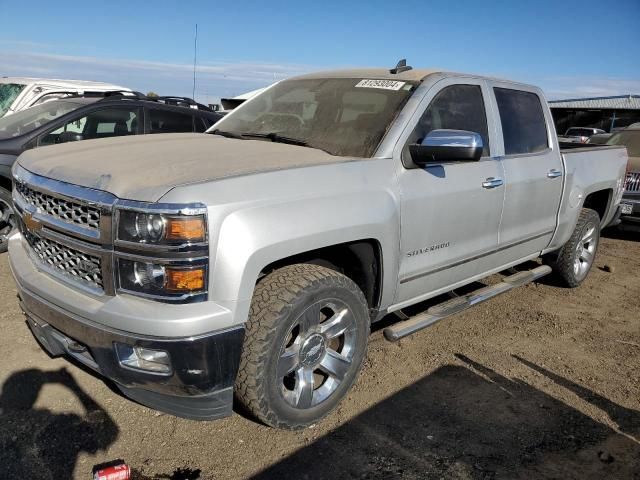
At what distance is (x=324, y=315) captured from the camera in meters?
3.06

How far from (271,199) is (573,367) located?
2642 millimetres

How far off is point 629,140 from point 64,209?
9300mm

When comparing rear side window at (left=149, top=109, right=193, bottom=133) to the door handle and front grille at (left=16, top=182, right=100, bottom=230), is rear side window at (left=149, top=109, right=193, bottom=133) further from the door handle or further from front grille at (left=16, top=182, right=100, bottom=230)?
the door handle

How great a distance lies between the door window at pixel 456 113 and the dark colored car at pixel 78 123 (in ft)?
12.4

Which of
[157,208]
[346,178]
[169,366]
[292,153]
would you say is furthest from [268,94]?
[169,366]

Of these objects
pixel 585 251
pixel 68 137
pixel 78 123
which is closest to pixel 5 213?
pixel 68 137

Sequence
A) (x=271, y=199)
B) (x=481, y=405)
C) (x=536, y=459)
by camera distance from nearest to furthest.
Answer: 1. (x=271, y=199)
2. (x=536, y=459)
3. (x=481, y=405)

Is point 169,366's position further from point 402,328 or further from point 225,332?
point 402,328

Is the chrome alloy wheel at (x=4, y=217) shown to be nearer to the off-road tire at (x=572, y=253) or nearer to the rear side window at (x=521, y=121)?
the rear side window at (x=521, y=121)

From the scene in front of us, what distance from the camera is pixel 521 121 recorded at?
4.46 m

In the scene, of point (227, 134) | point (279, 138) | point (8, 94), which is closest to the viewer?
point (279, 138)

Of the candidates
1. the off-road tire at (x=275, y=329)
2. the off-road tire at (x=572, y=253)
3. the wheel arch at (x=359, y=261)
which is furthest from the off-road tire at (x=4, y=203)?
the off-road tire at (x=572, y=253)

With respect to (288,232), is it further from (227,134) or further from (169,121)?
(169,121)

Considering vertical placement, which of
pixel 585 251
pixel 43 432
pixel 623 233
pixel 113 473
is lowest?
pixel 623 233
